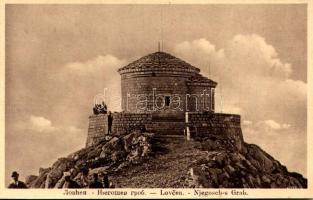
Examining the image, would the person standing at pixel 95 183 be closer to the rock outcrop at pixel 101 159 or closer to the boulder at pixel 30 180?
the rock outcrop at pixel 101 159

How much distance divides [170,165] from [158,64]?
447 centimetres

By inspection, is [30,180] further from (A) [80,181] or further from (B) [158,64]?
(B) [158,64]

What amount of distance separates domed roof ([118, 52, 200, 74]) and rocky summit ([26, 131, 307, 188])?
2.55m

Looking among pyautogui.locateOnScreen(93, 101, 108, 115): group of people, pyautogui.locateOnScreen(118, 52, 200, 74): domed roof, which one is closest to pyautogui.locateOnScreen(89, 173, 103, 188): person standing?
pyautogui.locateOnScreen(93, 101, 108, 115): group of people

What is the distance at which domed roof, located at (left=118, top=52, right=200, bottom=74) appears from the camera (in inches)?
1751

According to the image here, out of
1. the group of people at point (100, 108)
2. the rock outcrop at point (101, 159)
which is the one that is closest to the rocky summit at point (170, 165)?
the rock outcrop at point (101, 159)

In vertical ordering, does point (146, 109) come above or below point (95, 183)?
above

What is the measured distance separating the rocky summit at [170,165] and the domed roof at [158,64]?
255 cm

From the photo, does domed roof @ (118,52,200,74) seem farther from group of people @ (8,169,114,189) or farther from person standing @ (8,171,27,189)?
person standing @ (8,171,27,189)

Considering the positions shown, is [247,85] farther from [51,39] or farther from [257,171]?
[51,39]

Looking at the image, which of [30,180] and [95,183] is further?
[30,180]

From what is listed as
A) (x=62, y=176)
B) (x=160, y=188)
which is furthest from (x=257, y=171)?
(x=62, y=176)

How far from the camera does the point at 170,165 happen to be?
137ft

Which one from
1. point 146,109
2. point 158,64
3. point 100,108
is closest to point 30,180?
point 100,108
